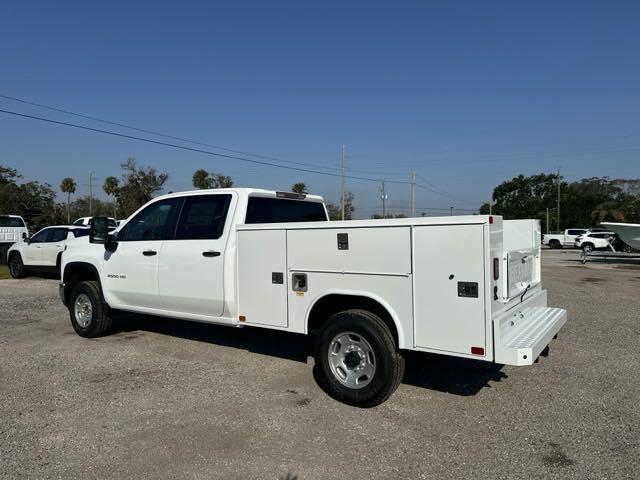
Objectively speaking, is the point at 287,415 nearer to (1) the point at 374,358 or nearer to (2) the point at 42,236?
(1) the point at 374,358

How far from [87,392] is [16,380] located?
1049 mm

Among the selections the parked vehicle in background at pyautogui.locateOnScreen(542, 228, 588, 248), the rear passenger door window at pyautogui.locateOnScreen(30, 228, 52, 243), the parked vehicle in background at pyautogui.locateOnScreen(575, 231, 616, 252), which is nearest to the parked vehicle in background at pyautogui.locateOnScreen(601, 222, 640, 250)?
the parked vehicle in background at pyautogui.locateOnScreen(575, 231, 616, 252)

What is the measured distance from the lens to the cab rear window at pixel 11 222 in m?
19.9

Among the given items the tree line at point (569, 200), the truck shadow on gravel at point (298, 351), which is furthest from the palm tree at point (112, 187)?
the truck shadow on gravel at point (298, 351)

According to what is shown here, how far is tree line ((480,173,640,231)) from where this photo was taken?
56594 mm

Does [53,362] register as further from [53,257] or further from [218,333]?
[53,257]

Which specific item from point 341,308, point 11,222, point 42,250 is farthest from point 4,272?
point 341,308

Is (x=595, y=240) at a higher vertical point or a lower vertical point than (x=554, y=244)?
higher

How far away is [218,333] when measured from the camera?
311 inches

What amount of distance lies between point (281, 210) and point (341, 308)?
6.52ft

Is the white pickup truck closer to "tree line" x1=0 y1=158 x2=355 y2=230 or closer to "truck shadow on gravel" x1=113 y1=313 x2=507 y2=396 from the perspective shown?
"truck shadow on gravel" x1=113 y1=313 x2=507 y2=396

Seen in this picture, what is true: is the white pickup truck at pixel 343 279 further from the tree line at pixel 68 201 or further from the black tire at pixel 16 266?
the tree line at pixel 68 201

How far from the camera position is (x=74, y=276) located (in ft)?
26.4

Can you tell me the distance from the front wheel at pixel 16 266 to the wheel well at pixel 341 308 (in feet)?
48.7
